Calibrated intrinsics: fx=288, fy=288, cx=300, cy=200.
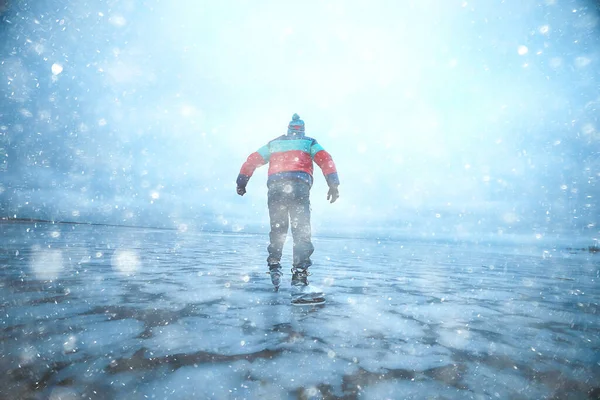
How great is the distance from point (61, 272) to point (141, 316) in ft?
8.79

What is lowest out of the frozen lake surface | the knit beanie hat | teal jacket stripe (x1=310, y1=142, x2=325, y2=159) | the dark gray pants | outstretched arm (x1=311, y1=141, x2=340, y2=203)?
the frozen lake surface

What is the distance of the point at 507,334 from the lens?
6.62 feet

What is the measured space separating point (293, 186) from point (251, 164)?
822mm

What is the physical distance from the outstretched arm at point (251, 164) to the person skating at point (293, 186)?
0.12 m

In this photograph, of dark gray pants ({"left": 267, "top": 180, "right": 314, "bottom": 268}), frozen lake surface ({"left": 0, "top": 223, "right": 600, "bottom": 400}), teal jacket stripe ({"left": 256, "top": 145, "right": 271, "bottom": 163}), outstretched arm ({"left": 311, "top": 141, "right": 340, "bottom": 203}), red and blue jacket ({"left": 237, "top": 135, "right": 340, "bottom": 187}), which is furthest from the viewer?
teal jacket stripe ({"left": 256, "top": 145, "right": 271, "bottom": 163})

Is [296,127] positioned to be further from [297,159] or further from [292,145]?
[297,159]

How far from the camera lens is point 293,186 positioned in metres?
3.60

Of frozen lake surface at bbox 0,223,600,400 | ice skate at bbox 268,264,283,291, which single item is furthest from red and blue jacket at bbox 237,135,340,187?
frozen lake surface at bbox 0,223,600,400

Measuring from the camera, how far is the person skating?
354cm

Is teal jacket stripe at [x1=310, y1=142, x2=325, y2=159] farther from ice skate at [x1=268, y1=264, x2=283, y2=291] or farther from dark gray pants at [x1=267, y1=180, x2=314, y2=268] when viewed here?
ice skate at [x1=268, y1=264, x2=283, y2=291]

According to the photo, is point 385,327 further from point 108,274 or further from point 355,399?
point 108,274

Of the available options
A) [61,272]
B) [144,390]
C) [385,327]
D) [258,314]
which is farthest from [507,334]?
[61,272]

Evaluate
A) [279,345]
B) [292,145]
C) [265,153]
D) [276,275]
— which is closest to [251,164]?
[265,153]

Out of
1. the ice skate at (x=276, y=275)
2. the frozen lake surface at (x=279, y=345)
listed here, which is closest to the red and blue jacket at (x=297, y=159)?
the ice skate at (x=276, y=275)
